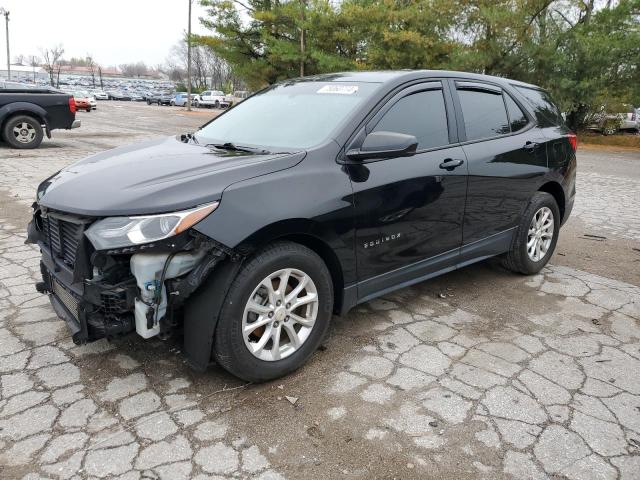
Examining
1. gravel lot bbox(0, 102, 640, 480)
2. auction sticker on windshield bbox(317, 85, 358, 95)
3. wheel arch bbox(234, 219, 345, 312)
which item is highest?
auction sticker on windshield bbox(317, 85, 358, 95)

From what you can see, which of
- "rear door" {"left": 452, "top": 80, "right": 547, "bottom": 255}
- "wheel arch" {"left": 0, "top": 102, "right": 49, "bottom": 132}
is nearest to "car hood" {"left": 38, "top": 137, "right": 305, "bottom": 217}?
"rear door" {"left": 452, "top": 80, "right": 547, "bottom": 255}

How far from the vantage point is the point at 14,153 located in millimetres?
10719

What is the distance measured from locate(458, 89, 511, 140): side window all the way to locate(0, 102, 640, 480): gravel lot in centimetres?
132

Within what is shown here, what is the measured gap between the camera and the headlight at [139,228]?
240cm

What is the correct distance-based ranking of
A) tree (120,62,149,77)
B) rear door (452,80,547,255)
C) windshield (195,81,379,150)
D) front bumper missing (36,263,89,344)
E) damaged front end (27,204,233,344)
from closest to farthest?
1. damaged front end (27,204,233,344)
2. front bumper missing (36,263,89,344)
3. windshield (195,81,379,150)
4. rear door (452,80,547,255)
5. tree (120,62,149,77)

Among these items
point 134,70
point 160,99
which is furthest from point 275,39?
point 134,70

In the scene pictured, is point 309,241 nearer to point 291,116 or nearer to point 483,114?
point 291,116

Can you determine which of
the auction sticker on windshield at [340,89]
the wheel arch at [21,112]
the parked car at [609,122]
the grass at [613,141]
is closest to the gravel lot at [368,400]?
the auction sticker on windshield at [340,89]

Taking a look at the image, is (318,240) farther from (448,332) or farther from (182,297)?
(448,332)

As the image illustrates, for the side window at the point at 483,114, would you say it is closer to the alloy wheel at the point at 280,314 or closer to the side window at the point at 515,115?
the side window at the point at 515,115

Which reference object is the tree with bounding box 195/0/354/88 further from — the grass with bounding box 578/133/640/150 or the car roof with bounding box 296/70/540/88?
the car roof with bounding box 296/70/540/88

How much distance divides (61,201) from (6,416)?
3.61 ft

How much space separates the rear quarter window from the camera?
4.63 m

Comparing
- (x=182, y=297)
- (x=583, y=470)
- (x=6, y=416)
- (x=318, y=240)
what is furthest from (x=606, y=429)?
(x=6, y=416)
